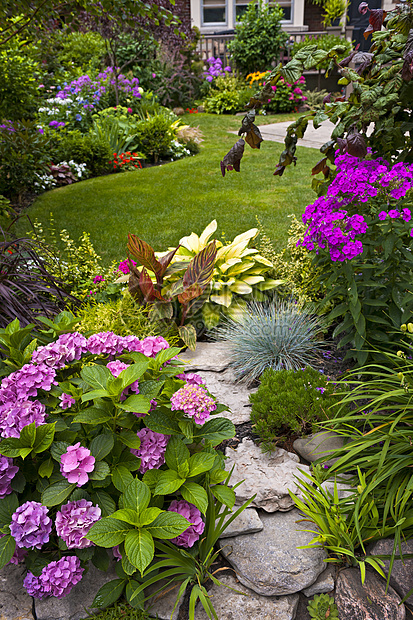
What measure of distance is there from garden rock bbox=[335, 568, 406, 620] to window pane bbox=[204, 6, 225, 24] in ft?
55.5

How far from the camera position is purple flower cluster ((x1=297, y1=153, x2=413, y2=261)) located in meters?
2.16

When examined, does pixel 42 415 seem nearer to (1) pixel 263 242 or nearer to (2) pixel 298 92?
(1) pixel 263 242

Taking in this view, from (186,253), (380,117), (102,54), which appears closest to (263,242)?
(186,253)

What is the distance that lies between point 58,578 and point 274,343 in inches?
64.6

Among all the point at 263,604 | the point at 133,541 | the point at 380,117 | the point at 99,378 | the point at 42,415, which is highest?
the point at 380,117

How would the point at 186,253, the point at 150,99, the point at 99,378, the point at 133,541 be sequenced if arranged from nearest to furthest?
the point at 133,541 < the point at 99,378 < the point at 186,253 < the point at 150,99

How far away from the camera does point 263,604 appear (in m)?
1.71

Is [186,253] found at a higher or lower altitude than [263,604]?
higher

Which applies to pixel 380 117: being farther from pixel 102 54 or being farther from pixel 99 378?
pixel 102 54

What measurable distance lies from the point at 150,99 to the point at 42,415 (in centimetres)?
905

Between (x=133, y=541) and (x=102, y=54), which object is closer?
(x=133, y=541)

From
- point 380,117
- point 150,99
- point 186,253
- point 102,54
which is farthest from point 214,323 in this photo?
point 102,54

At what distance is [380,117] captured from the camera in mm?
2453

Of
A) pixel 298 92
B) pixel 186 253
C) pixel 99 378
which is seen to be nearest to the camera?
pixel 99 378
